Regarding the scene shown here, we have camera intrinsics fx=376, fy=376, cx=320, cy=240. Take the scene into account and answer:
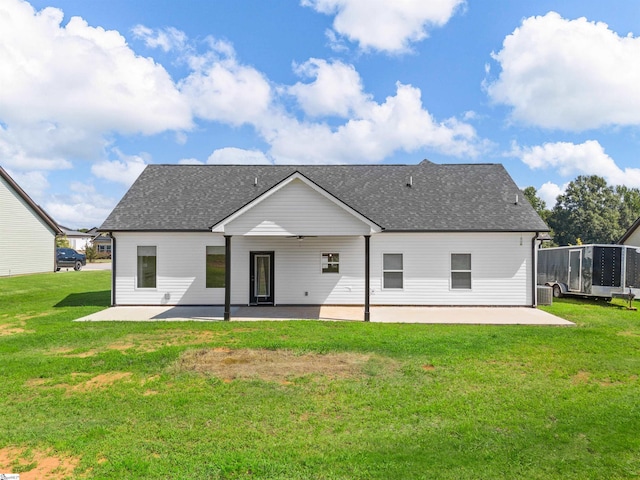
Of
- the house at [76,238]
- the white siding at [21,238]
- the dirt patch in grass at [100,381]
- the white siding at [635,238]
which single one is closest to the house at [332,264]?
the dirt patch in grass at [100,381]

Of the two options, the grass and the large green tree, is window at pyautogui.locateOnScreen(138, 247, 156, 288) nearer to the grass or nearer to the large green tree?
the grass

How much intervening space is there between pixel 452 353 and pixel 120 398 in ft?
22.8

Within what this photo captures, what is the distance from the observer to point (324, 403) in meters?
6.14

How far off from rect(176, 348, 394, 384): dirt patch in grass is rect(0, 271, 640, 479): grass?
0.19 feet

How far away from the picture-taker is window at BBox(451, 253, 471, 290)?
15.9 metres

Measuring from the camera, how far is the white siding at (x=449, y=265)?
624 inches

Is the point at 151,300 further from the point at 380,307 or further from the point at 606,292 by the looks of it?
the point at 606,292

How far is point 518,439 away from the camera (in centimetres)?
501

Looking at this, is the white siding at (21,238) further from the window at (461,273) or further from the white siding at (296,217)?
the window at (461,273)

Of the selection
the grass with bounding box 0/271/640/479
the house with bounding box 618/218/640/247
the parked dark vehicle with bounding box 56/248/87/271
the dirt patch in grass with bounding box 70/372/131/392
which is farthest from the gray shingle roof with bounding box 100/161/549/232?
the parked dark vehicle with bounding box 56/248/87/271

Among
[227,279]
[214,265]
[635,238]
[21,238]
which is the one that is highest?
[635,238]

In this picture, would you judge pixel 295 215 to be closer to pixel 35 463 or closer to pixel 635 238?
pixel 35 463

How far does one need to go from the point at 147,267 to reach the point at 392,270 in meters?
10.4

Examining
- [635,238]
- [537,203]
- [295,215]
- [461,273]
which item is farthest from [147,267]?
[537,203]
